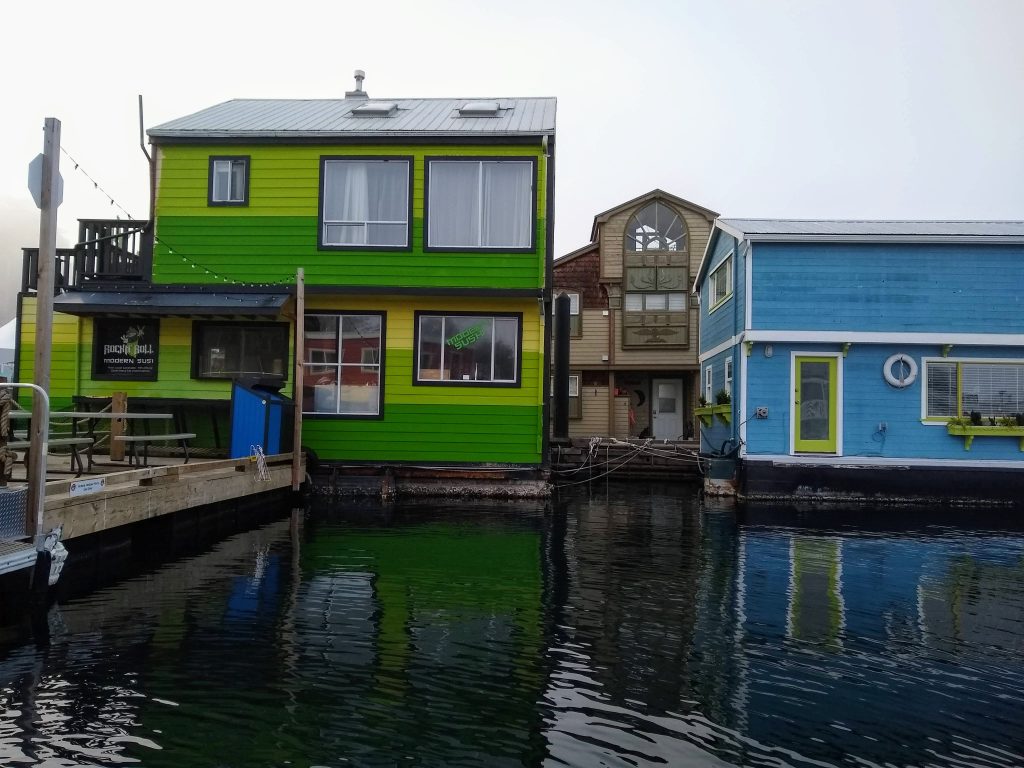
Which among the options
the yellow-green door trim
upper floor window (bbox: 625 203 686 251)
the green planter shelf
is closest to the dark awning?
the yellow-green door trim

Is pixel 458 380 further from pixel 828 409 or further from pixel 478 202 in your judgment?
pixel 828 409

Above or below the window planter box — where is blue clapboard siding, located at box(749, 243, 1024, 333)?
above

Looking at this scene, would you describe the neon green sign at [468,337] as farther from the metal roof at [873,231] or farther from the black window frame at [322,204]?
the metal roof at [873,231]

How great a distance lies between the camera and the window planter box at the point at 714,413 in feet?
56.8

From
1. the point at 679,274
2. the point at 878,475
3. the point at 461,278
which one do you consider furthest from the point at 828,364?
the point at 679,274

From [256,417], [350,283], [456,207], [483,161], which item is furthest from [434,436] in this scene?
[483,161]

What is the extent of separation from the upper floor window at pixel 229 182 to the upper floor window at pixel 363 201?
155 cm

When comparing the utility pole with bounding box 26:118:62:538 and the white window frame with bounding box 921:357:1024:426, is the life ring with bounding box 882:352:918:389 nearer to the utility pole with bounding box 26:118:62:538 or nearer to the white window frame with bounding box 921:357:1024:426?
the white window frame with bounding box 921:357:1024:426

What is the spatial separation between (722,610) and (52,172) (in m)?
7.02

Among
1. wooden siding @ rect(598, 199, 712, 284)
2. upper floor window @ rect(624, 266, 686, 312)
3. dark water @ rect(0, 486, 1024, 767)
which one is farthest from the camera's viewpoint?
wooden siding @ rect(598, 199, 712, 284)

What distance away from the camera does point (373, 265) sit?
14.7 meters

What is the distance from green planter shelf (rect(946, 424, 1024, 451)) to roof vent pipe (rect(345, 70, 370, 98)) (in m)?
15.6

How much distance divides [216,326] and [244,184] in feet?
9.18

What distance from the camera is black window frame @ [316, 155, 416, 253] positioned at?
14.7 metres
